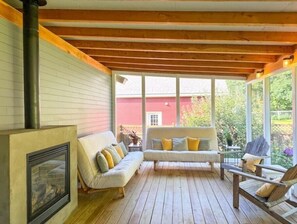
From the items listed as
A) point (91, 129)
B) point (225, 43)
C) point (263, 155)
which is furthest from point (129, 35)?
point (263, 155)

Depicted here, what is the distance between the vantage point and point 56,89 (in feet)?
12.9

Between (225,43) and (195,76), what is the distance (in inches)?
111

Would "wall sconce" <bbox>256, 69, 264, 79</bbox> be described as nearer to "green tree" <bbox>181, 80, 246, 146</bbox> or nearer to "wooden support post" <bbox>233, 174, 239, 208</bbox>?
"green tree" <bbox>181, 80, 246, 146</bbox>

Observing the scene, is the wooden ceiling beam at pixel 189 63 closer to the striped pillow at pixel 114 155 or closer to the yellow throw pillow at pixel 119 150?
the yellow throw pillow at pixel 119 150

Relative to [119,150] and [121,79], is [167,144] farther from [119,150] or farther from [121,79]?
[121,79]

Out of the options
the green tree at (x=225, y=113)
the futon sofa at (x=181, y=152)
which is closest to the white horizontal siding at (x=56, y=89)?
the futon sofa at (x=181, y=152)

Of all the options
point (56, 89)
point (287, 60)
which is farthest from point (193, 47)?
point (56, 89)

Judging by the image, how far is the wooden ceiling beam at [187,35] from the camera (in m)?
3.56

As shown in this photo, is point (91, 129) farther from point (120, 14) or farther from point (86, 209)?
point (120, 14)

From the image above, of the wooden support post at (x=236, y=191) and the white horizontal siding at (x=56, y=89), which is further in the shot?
the wooden support post at (x=236, y=191)

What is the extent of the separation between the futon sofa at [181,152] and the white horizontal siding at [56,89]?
1.26 m

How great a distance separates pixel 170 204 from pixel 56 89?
2.45 meters

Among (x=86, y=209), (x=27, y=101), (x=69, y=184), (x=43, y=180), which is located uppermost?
(x=27, y=101)

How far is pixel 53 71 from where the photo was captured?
12.6 ft
